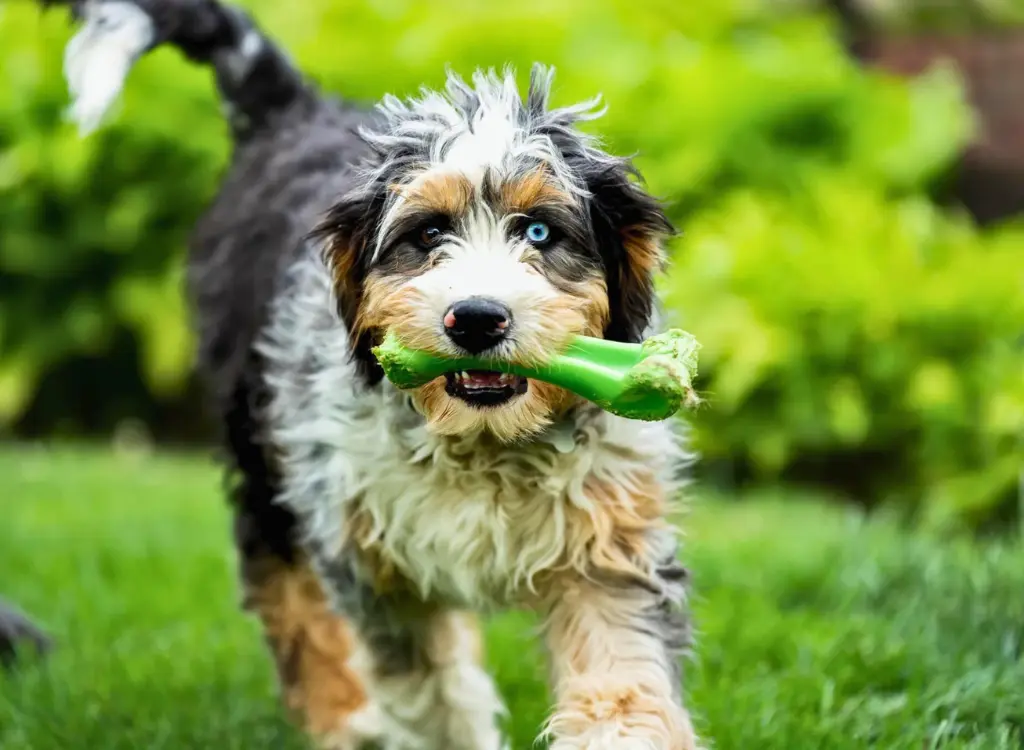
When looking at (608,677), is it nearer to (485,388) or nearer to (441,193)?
(485,388)

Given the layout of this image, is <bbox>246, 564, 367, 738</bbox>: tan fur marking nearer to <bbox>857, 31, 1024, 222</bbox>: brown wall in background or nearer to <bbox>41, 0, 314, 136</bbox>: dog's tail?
<bbox>41, 0, 314, 136</bbox>: dog's tail

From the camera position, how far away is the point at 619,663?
3375 mm

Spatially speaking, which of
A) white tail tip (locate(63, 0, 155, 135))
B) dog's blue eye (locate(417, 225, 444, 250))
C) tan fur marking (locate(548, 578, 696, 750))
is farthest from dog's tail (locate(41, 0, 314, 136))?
tan fur marking (locate(548, 578, 696, 750))

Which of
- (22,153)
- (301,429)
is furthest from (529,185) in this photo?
(22,153)

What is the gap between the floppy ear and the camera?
3.52 m

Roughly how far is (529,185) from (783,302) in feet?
17.4

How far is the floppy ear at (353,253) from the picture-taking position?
3.52 m

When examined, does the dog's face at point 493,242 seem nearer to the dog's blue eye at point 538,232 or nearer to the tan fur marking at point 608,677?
the dog's blue eye at point 538,232

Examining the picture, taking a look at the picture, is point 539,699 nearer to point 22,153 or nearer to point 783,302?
point 783,302

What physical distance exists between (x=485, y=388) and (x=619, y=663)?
2.32 ft

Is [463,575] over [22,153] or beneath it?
beneath

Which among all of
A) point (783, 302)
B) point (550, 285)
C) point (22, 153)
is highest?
point (22, 153)

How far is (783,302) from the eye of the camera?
27.5 ft

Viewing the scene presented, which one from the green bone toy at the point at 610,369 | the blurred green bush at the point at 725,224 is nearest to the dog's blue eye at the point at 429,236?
the green bone toy at the point at 610,369
